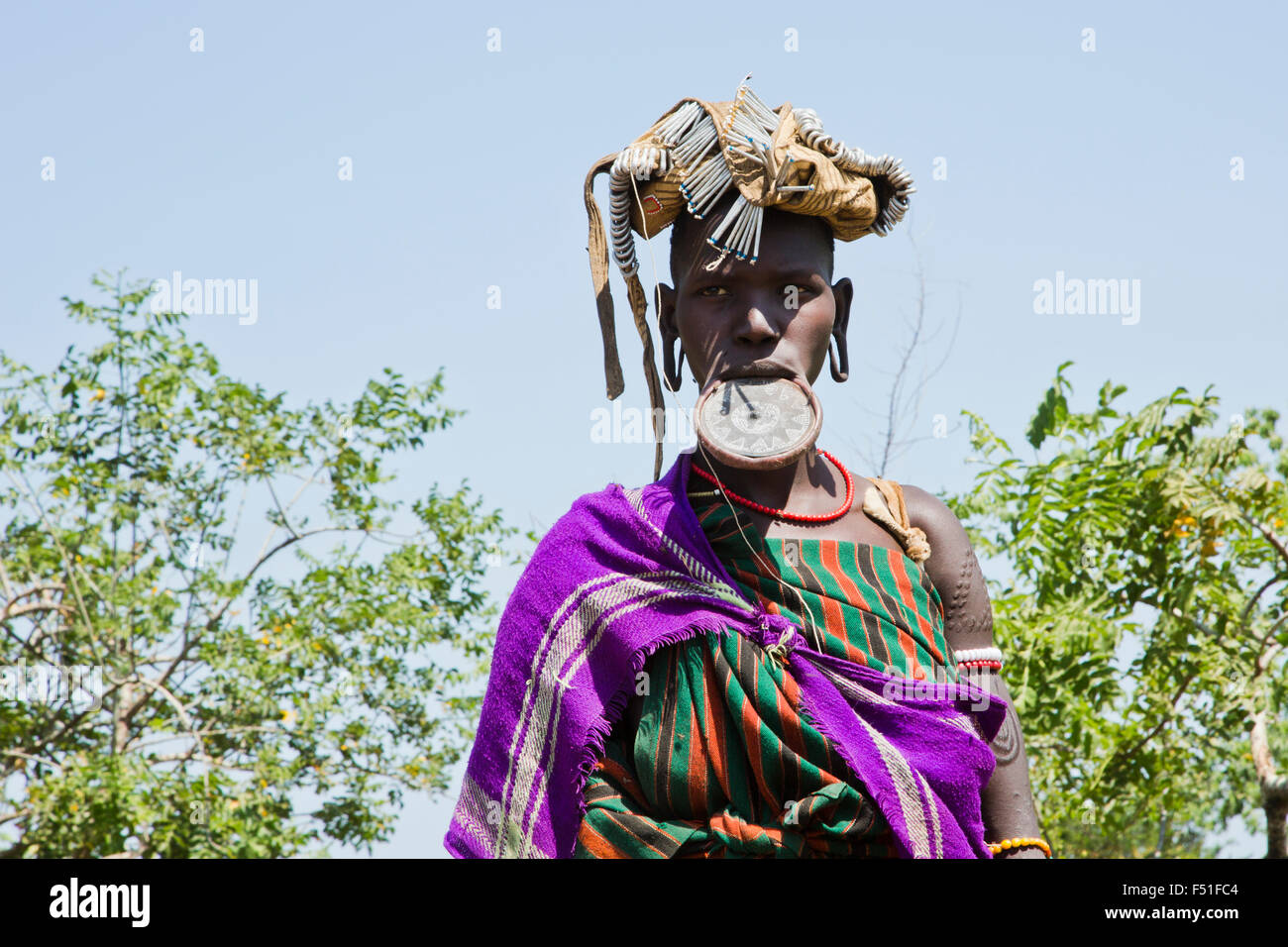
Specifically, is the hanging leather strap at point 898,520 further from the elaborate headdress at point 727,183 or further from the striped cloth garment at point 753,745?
the elaborate headdress at point 727,183

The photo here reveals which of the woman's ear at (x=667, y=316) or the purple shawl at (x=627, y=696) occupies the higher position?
the woman's ear at (x=667, y=316)

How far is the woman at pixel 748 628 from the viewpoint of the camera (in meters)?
2.55

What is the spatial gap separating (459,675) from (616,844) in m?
6.56

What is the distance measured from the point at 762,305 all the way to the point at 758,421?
28 centimetres

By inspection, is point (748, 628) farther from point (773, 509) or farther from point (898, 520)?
point (898, 520)

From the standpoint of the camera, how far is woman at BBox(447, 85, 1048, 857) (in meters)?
2.55

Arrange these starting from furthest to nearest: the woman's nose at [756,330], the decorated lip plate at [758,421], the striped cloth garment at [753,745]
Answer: the woman's nose at [756,330] → the decorated lip plate at [758,421] → the striped cloth garment at [753,745]

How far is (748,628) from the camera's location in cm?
265

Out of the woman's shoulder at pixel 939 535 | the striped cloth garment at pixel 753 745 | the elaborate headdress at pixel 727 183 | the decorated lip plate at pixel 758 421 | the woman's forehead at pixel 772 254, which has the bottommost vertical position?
the striped cloth garment at pixel 753 745

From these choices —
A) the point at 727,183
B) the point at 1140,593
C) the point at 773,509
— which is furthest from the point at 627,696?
the point at 1140,593

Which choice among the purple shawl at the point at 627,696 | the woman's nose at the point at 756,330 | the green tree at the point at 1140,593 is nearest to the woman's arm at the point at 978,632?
the purple shawl at the point at 627,696

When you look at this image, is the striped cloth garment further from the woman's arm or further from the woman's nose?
the woman's nose
